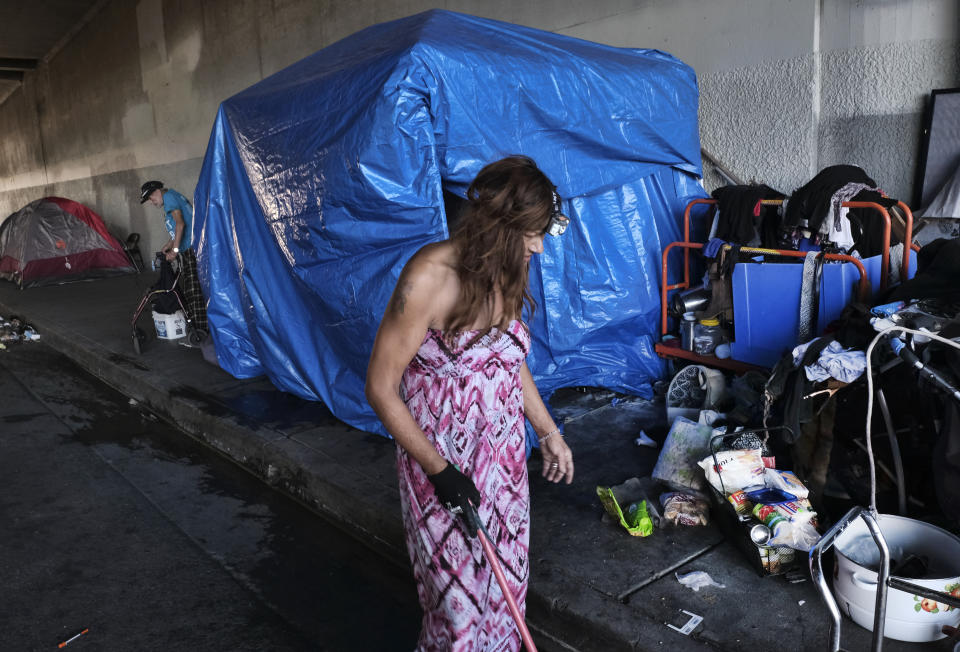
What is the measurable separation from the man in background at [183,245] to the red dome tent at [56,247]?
22.9ft

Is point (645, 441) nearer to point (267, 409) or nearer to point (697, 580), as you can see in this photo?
point (697, 580)

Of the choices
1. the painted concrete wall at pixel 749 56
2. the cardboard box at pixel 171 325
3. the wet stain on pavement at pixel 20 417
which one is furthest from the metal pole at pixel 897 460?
the cardboard box at pixel 171 325

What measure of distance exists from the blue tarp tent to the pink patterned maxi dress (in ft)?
6.50

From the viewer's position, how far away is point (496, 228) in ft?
6.22

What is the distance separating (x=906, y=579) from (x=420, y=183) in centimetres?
281

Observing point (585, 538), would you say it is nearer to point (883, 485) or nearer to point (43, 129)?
point (883, 485)

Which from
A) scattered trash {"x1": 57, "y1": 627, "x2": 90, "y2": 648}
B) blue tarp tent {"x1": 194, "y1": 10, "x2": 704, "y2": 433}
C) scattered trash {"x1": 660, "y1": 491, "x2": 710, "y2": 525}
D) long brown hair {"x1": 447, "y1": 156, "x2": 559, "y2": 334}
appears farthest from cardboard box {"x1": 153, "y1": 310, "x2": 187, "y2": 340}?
long brown hair {"x1": 447, "y1": 156, "x2": 559, "y2": 334}

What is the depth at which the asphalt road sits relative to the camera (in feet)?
10.1

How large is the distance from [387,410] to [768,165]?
475 cm

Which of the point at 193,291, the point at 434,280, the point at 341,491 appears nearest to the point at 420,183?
the point at 341,491

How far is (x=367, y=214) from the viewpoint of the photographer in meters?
4.15

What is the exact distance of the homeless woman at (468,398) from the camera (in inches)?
75.8

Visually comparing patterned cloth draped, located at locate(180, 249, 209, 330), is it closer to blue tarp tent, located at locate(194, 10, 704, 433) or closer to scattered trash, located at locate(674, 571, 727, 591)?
blue tarp tent, located at locate(194, 10, 704, 433)

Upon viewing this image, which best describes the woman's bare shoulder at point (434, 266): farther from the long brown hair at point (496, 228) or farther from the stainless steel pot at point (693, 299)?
the stainless steel pot at point (693, 299)
